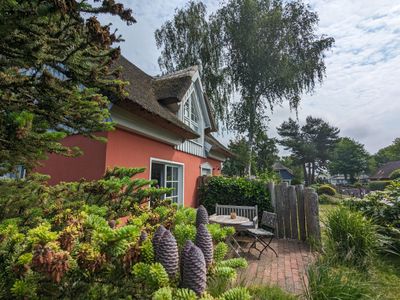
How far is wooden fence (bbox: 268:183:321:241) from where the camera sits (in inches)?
276

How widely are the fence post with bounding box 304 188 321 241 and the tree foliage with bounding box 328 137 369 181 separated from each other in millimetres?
44034

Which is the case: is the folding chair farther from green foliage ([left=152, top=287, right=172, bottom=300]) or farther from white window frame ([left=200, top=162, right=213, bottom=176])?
green foliage ([left=152, top=287, right=172, bottom=300])

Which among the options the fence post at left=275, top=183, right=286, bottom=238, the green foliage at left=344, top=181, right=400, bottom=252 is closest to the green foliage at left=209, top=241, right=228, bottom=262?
the green foliage at left=344, top=181, right=400, bottom=252

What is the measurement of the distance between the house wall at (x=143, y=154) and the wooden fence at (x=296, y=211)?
3.41 m

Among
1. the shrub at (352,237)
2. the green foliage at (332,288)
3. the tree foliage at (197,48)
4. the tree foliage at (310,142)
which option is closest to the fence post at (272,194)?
the shrub at (352,237)

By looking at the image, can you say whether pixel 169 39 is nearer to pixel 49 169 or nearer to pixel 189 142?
pixel 189 142

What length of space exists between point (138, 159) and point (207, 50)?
41.7ft

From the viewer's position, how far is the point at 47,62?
5.74 ft

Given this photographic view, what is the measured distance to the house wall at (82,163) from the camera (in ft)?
16.5

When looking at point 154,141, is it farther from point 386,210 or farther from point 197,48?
point 197,48

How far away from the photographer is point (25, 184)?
1.89 m

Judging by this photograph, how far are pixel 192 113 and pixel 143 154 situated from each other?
4.68 m

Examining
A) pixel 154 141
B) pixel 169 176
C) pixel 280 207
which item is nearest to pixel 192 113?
pixel 169 176

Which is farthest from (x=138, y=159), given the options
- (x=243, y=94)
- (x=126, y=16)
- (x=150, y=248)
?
(x=243, y=94)
